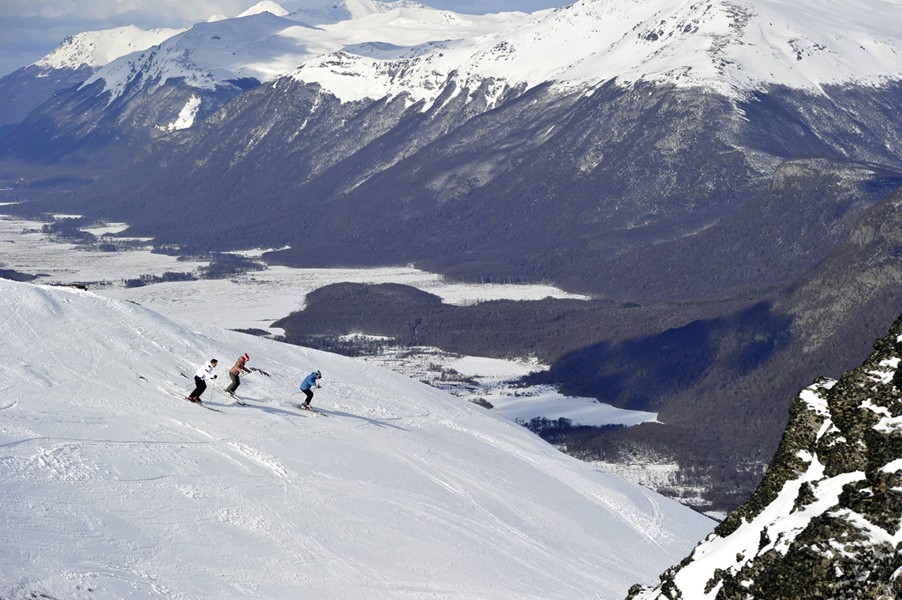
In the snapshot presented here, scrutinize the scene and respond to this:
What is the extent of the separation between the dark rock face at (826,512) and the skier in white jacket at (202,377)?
68.1 feet

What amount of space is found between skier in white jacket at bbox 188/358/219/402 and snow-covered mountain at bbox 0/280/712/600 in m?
0.82

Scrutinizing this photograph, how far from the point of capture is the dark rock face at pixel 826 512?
60.7 feet

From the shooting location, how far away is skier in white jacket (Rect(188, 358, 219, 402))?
4166 cm

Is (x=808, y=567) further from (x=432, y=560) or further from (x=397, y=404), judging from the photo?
(x=397, y=404)

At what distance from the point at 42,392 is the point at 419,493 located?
39.2 ft

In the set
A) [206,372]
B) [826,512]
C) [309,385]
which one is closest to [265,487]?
[206,372]

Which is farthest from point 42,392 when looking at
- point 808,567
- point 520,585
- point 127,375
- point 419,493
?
point 808,567

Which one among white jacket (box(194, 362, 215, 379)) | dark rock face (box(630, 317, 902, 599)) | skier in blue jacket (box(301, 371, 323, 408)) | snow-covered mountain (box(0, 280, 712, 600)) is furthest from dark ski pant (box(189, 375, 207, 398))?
dark rock face (box(630, 317, 902, 599))

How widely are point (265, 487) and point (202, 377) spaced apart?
7.71 metres

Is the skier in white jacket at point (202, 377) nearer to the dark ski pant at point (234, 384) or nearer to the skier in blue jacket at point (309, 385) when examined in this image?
the dark ski pant at point (234, 384)

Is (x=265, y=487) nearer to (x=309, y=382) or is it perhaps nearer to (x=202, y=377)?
(x=202, y=377)

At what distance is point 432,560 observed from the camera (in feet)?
110

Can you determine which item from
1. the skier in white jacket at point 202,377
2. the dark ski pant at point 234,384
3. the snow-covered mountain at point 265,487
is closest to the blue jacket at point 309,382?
the snow-covered mountain at point 265,487

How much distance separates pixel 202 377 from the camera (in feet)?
137
